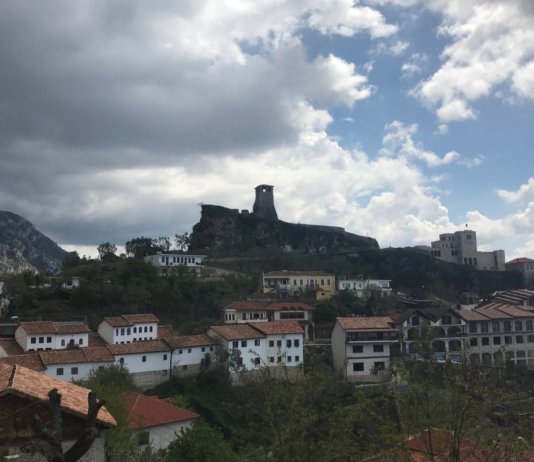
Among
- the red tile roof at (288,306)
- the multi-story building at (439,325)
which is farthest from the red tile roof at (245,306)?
the multi-story building at (439,325)

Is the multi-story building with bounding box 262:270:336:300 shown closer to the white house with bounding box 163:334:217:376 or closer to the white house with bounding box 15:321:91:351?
the white house with bounding box 163:334:217:376

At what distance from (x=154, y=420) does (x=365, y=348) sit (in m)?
27.3

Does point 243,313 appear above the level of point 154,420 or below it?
above

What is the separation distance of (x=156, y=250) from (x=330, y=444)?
79296 millimetres

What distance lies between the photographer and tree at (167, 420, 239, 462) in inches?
703

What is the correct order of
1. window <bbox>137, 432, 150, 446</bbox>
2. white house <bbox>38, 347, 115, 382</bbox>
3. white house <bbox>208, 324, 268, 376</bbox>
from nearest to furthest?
window <bbox>137, 432, 150, 446</bbox> < white house <bbox>38, 347, 115, 382</bbox> < white house <bbox>208, 324, 268, 376</bbox>

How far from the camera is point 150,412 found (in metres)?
27.3

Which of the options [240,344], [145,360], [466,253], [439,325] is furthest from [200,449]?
[466,253]

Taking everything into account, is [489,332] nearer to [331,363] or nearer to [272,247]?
[331,363]

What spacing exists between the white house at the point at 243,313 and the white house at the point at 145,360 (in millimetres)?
13487

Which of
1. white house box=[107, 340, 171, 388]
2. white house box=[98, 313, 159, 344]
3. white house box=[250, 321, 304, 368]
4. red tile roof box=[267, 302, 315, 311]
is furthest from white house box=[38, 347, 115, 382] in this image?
red tile roof box=[267, 302, 315, 311]

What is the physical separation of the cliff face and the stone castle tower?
3944 mm

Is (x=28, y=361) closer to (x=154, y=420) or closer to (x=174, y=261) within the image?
(x=154, y=420)

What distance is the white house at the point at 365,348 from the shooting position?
48.4 m
